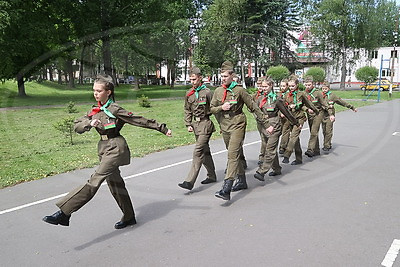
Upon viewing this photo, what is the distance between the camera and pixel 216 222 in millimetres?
4777

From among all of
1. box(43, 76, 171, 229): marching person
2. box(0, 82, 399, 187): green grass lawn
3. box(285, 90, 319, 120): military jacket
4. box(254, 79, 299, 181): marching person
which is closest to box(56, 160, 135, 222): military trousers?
box(43, 76, 171, 229): marching person

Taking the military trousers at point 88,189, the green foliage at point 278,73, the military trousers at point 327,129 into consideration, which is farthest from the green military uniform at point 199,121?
the green foliage at point 278,73

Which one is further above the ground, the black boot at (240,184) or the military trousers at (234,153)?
the military trousers at (234,153)

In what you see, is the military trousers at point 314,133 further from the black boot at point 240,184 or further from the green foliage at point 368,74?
the green foliage at point 368,74

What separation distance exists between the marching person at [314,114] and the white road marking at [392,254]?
4.84 metres

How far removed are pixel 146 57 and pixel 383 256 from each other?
48095 millimetres

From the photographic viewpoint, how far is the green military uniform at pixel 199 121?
609 cm

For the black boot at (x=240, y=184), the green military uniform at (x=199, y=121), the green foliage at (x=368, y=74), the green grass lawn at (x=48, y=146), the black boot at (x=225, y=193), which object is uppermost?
the green foliage at (x=368, y=74)

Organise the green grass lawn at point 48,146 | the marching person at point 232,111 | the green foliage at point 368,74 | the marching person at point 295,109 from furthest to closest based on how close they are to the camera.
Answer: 1. the green foliage at point 368,74
2. the marching person at point 295,109
3. the green grass lawn at point 48,146
4. the marching person at point 232,111

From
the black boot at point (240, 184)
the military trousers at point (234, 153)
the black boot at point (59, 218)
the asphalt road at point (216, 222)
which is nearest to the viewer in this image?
the asphalt road at point (216, 222)

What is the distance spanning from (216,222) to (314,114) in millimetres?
5358

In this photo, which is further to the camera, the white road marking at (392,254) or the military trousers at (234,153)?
the military trousers at (234,153)

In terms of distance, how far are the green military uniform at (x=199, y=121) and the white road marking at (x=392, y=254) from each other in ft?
9.79

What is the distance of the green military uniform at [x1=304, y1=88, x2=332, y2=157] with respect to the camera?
9016 millimetres
